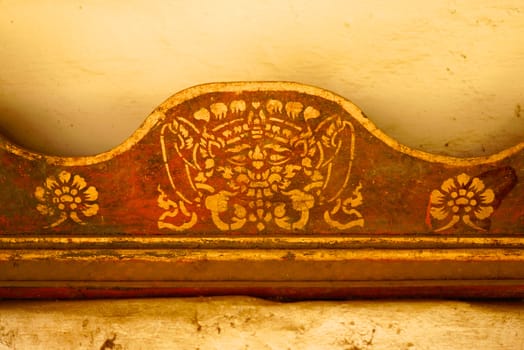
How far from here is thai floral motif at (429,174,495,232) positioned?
118cm

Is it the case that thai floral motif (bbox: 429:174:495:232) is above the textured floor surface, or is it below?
above

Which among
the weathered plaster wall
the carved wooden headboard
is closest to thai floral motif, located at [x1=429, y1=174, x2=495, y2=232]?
the carved wooden headboard

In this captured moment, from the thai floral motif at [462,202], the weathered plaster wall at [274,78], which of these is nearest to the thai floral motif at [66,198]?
the weathered plaster wall at [274,78]

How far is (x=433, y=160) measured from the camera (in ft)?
3.84

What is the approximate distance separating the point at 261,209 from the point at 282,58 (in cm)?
40

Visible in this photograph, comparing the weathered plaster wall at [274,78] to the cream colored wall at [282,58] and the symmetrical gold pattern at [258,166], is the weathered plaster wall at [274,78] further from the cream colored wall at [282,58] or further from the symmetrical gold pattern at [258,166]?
the symmetrical gold pattern at [258,166]

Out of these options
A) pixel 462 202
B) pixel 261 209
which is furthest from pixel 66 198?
pixel 462 202

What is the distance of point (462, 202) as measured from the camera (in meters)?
1.20

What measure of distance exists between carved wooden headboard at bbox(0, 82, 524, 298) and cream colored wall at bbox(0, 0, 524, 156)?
13 cm

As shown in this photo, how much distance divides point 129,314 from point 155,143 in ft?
1.54

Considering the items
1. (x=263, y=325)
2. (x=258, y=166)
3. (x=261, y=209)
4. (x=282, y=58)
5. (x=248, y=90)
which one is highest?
(x=282, y=58)

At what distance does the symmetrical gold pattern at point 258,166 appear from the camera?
1.15m

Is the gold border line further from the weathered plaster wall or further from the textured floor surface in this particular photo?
the textured floor surface

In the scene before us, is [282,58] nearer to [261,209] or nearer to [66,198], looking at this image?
[261,209]
